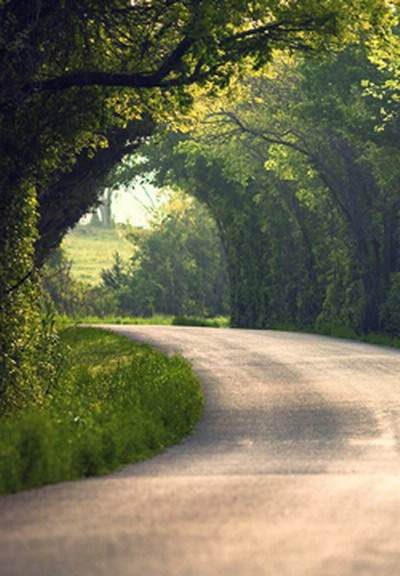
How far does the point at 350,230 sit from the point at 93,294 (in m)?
30.1

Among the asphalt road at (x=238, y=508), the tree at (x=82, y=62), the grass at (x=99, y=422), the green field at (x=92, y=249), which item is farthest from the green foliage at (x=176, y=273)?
the tree at (x=82, y=62)

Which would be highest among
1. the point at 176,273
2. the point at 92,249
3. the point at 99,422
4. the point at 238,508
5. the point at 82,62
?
the point at 82,62

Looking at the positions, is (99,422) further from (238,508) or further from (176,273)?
(176,273)

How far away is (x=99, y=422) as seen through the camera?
54.4ft

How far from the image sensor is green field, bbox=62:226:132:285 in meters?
134

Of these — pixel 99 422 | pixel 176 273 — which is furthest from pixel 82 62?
pixel 176 273

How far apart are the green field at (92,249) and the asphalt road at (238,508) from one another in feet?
356

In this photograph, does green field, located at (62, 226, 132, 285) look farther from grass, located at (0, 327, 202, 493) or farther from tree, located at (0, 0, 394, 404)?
tree, located at (0, 0, 394, 404)

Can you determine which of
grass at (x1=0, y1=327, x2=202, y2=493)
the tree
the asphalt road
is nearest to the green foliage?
grass at (x1=0, y1=327, x2=202, y2=493)

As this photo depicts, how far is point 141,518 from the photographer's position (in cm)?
997

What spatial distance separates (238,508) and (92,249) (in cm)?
13918

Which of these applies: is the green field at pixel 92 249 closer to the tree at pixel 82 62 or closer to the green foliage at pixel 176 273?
the green foliage at pixel 176 273

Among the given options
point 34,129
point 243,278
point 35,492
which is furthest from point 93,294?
point 35,492

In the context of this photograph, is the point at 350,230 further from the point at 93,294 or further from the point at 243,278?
the point at 93,294
